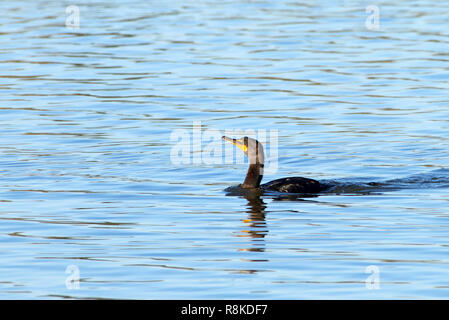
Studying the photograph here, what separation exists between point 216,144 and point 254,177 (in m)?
3.85

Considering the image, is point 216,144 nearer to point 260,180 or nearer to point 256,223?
point 260,180

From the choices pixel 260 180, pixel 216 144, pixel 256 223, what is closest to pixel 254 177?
pixel 260 180

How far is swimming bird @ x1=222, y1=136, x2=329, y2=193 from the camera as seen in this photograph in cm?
1435

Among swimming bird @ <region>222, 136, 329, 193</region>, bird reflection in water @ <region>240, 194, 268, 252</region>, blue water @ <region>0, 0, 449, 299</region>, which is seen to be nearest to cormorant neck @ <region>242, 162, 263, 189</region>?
swimming bird @ <region>222, 136, 329, 193</region>

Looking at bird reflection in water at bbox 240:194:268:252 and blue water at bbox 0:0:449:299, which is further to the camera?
bird reflection in water at bbox 240:194:268:252

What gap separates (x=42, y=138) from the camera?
18875 millimetres

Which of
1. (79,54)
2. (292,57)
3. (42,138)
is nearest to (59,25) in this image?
(79,54)

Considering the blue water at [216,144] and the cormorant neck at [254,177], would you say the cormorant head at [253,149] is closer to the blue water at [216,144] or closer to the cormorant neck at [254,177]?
the cormorant neck at [254,177]

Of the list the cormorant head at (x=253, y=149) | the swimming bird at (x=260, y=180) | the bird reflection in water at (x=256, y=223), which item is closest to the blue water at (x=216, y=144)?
the bird reflection in water at (x=256, y=223)

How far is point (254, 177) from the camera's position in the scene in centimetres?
1477

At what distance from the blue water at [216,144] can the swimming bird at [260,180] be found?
35cm

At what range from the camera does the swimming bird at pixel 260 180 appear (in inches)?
565

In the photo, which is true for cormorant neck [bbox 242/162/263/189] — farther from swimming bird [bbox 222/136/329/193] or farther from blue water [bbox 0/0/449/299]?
blue water [bbox 0/0/449/299]
